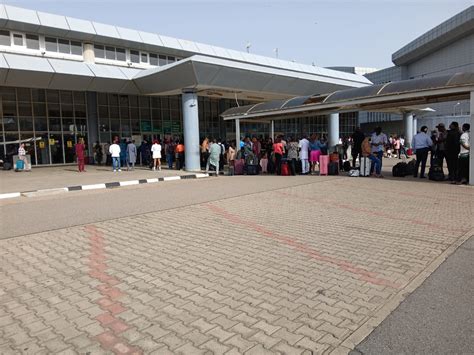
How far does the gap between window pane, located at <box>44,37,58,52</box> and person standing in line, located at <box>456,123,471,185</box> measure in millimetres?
22789

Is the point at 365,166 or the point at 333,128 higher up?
the point at 333,128

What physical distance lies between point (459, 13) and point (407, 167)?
1659 inches

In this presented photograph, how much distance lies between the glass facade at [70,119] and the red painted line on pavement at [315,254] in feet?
64.9

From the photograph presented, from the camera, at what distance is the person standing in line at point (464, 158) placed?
11.5 m

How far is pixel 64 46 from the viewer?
79.3ft

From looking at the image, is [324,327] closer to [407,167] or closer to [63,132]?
[407,167]

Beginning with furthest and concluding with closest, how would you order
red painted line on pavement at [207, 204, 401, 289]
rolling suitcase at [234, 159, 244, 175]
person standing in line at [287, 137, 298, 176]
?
rolling suitcase at [234, 159, 244, 175]
person standing in line at [287, 137, 298, 176]
red painted line on pavement at [207, 204, 401, 289]

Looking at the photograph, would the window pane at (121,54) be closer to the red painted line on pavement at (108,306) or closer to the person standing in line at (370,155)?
the person standing in line at (370,155)

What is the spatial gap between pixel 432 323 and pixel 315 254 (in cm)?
207

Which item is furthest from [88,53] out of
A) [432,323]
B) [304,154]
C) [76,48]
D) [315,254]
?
[432,323]

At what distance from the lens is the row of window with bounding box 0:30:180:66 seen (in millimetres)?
22375

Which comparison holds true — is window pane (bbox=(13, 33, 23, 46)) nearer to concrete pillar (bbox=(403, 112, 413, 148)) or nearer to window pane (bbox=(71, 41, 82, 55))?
window pane (bbox=(71, 41, 82, 55))

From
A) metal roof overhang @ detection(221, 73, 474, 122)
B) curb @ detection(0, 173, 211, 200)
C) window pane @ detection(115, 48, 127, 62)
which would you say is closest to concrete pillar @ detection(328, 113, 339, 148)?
metal roof overhang @ detection(221, 73, 474, 122)

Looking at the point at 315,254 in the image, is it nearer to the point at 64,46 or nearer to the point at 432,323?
the point at 432,323
